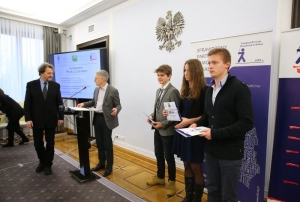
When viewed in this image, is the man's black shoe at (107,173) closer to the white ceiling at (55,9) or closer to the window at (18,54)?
the white ceiling at (55,9)

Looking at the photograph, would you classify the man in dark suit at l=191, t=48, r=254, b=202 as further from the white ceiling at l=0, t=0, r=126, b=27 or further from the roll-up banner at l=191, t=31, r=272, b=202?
the white ceiling at l=0, t=0, r=126, b=27

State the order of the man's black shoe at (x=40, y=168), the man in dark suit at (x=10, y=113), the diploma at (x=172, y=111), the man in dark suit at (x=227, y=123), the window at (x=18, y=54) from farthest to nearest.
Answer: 1. the window at (x=18, y=54)
2. the man in dark suit at (x=10, y=113)
3. the man's black shoe at (x=40, y=168)
4. the diploma at (x=172, y=111)
5. the man in dark suit at (x=227, y=123)

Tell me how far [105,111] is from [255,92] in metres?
1.72

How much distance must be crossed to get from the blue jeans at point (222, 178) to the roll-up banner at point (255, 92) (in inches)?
22.3

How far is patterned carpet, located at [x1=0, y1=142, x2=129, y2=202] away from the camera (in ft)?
7.14

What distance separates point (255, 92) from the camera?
1880 millimetres

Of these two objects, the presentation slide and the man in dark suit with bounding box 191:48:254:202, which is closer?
the man in dark suit with bounding box 191:48:254:202

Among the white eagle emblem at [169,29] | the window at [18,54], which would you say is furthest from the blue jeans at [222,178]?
the window at [18,54]

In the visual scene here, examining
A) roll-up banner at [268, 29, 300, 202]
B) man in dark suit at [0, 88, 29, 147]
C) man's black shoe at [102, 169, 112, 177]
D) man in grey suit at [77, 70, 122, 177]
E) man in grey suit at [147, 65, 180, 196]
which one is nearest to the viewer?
roll-up banner at [268, 29, 300, 202]

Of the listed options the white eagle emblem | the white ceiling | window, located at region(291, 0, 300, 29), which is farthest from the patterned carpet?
the white ceiling

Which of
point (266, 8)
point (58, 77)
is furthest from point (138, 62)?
point (58, 77)

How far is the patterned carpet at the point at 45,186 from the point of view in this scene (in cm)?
218

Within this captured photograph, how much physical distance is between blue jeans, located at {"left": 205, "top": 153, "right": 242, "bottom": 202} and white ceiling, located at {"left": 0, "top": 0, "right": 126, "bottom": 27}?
131 inches

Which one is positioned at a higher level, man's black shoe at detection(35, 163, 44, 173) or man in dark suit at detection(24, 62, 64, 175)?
man in dark suit at detection(24, 62, 64, 175)
